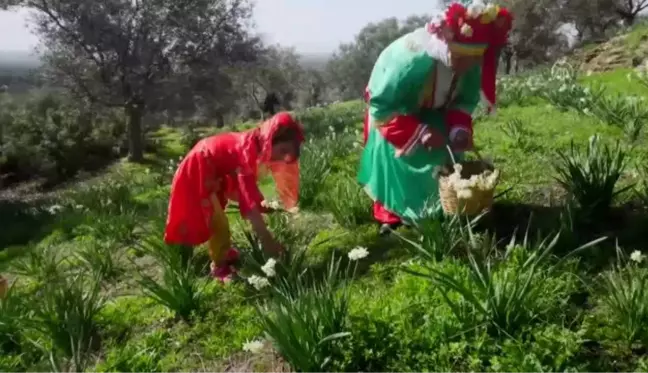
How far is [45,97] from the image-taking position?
70.2 ft

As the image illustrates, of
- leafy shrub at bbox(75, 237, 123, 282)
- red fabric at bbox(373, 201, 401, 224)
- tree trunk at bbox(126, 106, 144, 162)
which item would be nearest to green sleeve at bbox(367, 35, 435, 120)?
red fabric at bbox(373, 201, 401, 224)

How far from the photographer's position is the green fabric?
155 inches

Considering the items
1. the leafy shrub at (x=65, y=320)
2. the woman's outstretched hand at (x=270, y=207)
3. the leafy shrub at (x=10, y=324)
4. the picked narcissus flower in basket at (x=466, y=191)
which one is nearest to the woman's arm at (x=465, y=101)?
the picked narcissus flower in basket at (x=466, y=191)

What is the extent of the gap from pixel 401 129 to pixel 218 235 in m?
1.42

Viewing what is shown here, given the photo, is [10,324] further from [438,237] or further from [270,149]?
[438,237]

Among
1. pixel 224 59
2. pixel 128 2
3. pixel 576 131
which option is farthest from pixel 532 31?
pixel 576 131

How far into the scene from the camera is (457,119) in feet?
A: 13.5

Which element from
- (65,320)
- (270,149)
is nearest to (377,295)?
(270,149)

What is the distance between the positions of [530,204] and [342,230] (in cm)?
144

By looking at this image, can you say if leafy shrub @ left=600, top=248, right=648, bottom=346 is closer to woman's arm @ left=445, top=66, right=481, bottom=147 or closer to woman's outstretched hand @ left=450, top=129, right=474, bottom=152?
woman's outstretched hand @ left=450, top=129, right=474, bottom=152

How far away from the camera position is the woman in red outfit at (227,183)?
3781 millimetres

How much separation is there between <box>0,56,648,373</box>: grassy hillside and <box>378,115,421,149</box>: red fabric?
2.17 feet

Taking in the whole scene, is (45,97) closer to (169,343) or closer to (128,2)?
(128,2)

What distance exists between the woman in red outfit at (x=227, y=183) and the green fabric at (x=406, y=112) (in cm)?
64
